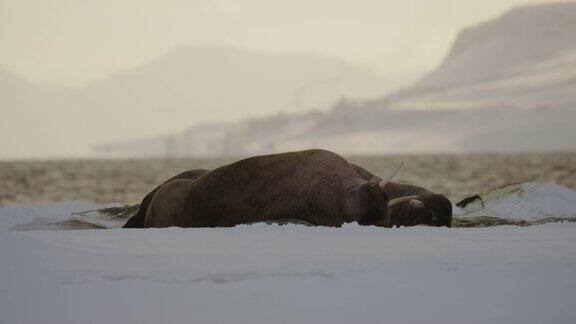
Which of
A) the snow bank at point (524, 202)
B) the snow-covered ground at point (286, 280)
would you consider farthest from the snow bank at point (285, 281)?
the snow bank at point (524, 202)

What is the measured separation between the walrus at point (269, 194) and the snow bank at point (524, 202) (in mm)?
1872

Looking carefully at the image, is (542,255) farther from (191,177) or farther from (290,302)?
(191,177)

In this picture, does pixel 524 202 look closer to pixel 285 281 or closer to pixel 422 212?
pixel 422 212

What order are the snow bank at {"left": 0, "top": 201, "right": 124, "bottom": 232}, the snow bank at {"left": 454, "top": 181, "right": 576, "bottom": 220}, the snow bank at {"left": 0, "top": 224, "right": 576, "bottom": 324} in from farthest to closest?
the snow bank at {"left": 454, "top": 181, "right": 576, "bottom": 220} < the snow bank at {"left": 0, "top": 201, "right": 124, "bottom": 232} < the snow bank at {"left": 0, "top": 224, "right": 576, "bottom": 324}

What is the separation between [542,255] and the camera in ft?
14.2

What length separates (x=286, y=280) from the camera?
3855mm

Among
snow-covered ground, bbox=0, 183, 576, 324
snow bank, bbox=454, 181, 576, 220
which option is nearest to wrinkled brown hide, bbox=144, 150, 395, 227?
snow bank, bbox=454, 181, 576, 220

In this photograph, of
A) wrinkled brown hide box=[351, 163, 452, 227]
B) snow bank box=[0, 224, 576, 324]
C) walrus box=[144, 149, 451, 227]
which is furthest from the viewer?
wrinkled brown hide box=[351, 163, 452, 227]

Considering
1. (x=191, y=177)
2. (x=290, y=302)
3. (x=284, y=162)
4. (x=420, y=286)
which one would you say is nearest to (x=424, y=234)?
(x=420, y=286)

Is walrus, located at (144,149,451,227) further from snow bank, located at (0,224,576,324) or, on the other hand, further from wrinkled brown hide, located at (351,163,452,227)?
snow bank, located at (0,224,576,324)

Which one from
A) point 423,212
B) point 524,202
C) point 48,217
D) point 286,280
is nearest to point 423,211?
point 423,212

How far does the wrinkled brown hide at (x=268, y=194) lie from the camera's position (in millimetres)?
7664

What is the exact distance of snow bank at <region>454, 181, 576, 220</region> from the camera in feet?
29.5

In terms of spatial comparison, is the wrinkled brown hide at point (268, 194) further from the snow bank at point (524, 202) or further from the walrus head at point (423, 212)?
the snow bank at point (524, 202)
